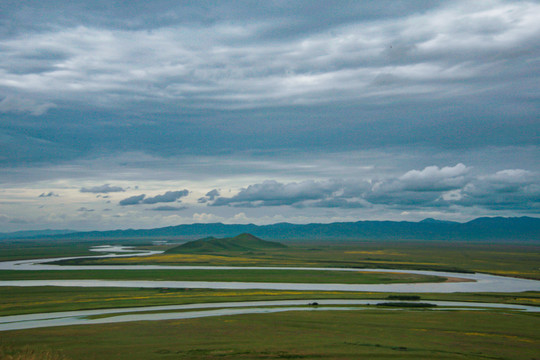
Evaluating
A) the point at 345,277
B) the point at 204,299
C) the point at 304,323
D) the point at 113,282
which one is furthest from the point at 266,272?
the point at 304,323

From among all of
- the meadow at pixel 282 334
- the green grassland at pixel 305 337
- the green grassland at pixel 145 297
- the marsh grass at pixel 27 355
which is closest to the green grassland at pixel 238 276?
the green grassland at pixel 145 297

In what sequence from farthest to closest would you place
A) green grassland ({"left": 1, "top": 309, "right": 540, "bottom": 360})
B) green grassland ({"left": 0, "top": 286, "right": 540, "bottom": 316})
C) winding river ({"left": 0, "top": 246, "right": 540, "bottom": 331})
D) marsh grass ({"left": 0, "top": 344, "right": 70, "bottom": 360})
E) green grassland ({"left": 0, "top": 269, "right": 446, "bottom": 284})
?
green grassland ({"left": 0, "top": 269, "right": 446, "bottom": 284}) < green grassland ({"left": 0, "top": 286, "right": 540, "bottom": 316}) < winding river ({"left": 0, "top": 246, "right": 540, "bottom": 331}) < green grassland ({"left": 1, "top": 309, "right": 540, "bottom": 360}) < marsh grass ({"left": 0, "top": 344, "right": 70, "bottom": 360})

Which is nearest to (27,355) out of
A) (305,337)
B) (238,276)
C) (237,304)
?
(305,337)

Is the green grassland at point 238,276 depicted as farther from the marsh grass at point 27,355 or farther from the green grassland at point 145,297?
the marsh grass at point 27,355

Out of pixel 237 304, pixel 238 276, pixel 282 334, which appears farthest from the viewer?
pixel 238 276

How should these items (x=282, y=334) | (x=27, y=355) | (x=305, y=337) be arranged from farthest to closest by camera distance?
(x=282, y=334) < (x=305, y=337) < (x=27, y=355)

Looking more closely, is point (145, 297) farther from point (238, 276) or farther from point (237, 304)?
point (238, 276)

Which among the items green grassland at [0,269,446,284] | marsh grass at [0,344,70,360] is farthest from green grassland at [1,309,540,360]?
green grassland at [0,269,446,284]

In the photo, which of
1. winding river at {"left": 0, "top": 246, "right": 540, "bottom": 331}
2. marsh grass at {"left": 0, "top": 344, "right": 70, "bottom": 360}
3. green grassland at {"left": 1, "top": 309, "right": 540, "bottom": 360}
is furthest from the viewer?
winding river at {"left": 0, "top": 246, "right": 540, "bottom": 331}

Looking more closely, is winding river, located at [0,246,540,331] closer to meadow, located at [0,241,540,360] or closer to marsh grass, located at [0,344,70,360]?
meadow, located at [0,241,540,360]
